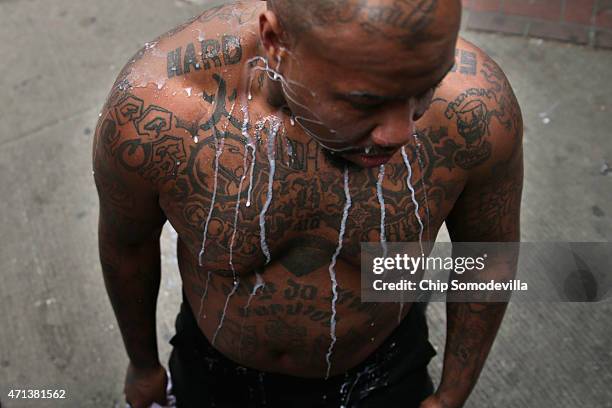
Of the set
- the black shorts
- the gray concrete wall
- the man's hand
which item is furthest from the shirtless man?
the gray concrete wall

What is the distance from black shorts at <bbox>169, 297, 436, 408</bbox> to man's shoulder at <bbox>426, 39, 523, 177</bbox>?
67 centimetres

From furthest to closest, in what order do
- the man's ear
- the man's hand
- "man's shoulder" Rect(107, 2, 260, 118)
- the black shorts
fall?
the man's hand
the black shorts
"man's shoulder" Rect(107, 2, 260, 118)
the man's ear

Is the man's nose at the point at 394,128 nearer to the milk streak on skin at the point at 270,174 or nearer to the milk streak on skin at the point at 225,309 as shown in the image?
the milk streak on skin at the point at 270,174

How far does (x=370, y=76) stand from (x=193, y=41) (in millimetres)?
538

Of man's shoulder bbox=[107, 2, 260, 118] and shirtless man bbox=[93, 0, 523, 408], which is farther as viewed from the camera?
man's shoulder bbox=[107, 2, 260, 118]

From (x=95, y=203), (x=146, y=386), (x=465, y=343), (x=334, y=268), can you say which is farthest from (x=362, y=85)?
(x=95, y=203)

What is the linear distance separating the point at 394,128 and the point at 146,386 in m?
1.36

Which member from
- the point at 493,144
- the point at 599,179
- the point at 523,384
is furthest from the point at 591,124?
the point at 493,144

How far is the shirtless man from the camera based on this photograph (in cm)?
133

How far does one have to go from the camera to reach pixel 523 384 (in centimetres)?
299

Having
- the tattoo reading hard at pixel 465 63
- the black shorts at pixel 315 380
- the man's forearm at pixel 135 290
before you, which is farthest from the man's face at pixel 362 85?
the black shorts at pixel 315 380

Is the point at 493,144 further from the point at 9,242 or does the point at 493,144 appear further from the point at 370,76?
the point at 9,242

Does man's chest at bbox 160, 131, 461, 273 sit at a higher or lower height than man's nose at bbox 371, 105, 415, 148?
lower

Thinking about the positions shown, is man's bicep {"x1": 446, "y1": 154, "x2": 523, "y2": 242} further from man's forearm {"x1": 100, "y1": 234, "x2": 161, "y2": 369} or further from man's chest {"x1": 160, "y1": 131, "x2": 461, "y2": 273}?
man's forearm {"x1": 100, "y1": 234, "x2": 161, "y2": 369}
